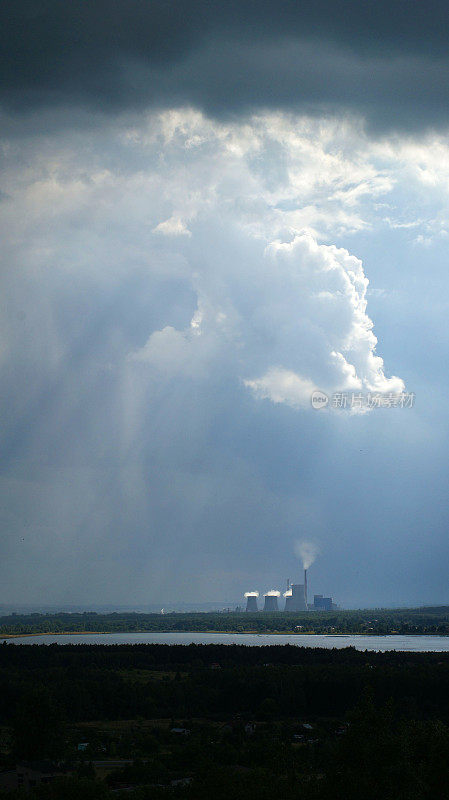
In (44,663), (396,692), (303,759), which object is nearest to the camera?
(303,759)

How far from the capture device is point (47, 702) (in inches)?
2670

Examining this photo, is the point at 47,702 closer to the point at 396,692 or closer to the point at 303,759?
the point at 303,759

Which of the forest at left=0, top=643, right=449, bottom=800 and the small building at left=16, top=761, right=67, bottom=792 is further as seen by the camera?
the small building at left=16, top=761, right=67, bottom=792

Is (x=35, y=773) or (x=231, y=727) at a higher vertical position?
(x=231, y=727)

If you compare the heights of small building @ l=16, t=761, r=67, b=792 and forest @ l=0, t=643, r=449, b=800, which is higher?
forest @ l=0, t=643, r=449, b=800

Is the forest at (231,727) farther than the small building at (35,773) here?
No

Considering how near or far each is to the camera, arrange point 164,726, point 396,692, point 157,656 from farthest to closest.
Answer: point 157,656 < point 396,692 < point 164,726

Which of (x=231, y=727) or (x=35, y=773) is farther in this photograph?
(x=231, y=727)

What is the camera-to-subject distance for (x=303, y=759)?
57.7 m

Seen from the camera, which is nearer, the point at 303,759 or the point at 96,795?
the point at 96,795

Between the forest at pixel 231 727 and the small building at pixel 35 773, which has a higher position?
the forest at pixel 231 727

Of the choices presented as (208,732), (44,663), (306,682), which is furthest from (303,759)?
(44,663)

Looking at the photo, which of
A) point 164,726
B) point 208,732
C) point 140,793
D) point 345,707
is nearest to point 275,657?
point 345,707

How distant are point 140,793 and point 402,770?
1321 cm
